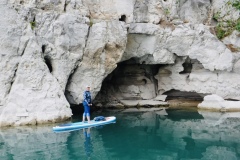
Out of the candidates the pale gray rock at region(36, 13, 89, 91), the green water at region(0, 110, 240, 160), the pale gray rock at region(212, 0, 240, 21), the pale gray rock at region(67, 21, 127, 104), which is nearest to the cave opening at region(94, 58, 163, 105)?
the pale gray rock at region(67, 21, 127, 104)

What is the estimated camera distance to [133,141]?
13.3m

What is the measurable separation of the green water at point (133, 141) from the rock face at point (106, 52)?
6.60ft

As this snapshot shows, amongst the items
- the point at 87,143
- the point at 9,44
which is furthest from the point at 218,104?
the point at 9,44

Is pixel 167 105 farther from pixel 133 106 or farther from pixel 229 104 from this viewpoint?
pixel 229 104

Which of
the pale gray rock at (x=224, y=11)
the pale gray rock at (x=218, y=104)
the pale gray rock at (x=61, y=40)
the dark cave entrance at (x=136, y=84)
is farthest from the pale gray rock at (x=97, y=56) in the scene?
the pale gray rock at (x=224, y=11)

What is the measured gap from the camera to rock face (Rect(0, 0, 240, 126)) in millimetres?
16469

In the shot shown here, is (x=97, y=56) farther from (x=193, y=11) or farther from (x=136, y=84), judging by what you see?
(x=193, y=11)

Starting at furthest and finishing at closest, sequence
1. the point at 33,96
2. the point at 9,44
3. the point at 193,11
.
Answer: the point at 193,11
the point at 9,44
the point at 33,96

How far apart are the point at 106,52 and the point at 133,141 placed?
25.8ft

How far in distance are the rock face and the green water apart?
2012 millimetres

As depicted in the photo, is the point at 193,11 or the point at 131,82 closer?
the point at 193,11

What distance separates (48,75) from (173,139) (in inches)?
298

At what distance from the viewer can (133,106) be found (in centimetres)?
2425

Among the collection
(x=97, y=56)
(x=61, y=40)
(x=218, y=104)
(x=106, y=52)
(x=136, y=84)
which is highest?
(x=61, y=40)
